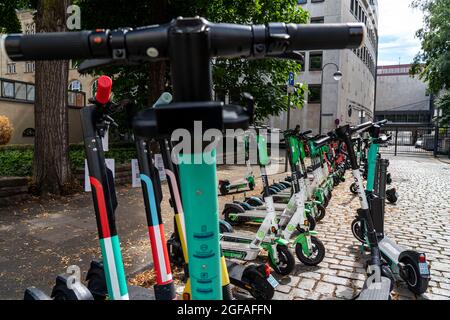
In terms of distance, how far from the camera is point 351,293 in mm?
3568

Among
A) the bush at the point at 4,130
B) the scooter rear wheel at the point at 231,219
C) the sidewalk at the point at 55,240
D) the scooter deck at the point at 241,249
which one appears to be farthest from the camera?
the bush at the point at 4,130

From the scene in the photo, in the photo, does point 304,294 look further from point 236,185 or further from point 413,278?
point 236,185

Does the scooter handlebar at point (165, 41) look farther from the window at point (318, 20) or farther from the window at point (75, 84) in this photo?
the window at point (75, 84)

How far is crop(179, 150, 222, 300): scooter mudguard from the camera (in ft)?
3.58

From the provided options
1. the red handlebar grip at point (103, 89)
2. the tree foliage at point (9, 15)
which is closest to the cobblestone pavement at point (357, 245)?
the red handlebar grip at point (103, 89)

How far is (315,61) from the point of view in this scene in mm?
33281

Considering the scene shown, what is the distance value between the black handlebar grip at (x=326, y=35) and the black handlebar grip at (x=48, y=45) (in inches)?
25.4

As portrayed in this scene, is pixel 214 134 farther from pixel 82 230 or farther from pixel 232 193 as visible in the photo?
pixel 232 193

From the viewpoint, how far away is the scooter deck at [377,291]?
2732mm

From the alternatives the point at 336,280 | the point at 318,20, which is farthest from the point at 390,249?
the point at 318,20

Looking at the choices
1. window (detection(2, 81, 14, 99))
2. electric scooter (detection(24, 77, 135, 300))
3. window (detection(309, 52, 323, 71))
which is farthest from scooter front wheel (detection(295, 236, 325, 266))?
window (detection(309, 52, 323, 71))

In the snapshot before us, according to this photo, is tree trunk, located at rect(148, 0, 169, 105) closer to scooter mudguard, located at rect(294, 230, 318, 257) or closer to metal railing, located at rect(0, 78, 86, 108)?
scooter mudguard, located at rect(294, 230, 318, 257)

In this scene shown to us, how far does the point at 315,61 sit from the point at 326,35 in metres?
34.4
